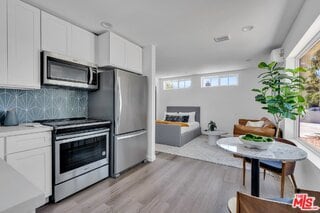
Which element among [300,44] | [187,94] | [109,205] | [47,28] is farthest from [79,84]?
[187,94]

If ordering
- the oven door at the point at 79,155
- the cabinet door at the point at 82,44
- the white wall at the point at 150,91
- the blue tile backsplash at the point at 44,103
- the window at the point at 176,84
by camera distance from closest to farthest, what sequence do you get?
the oven door at the point at 79,155, the blue tile backsplash at the point at 44,103, the cabinet door at the point at 82,44, the white wall at the point at 150,91, the window at the point at 176,84

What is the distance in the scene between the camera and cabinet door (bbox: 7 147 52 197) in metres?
1.73

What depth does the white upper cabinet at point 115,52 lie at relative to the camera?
2745mm

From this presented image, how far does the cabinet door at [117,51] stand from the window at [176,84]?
179 inches

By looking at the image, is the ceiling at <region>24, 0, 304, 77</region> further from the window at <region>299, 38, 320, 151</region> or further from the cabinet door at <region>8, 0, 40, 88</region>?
the window at <region>299, 38, 320, 151</region>

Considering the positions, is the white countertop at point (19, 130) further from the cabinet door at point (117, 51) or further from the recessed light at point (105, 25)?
the recessed light at point (105, 25)

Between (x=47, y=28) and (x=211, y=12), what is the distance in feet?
7.36

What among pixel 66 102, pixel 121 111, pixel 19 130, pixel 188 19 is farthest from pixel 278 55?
pixel 19 130

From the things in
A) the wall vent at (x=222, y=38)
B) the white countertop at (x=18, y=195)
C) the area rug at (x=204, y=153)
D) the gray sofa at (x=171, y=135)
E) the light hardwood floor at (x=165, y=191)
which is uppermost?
the wall vent at (x=222, y=38)

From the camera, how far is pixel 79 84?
8.39ft

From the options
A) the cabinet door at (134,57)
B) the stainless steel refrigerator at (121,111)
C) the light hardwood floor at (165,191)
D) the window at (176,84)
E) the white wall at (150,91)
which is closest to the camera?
the light hardwood floor at (165,191)

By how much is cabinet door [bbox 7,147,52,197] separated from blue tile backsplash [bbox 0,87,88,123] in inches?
27.1

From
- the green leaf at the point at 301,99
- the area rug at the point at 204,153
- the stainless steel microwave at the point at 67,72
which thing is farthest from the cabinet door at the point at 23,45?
the green leaf at the point at 301,99

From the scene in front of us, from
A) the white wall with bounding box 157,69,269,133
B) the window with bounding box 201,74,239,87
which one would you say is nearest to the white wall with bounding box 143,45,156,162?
the white wall with bounding box 157,69,269,133
